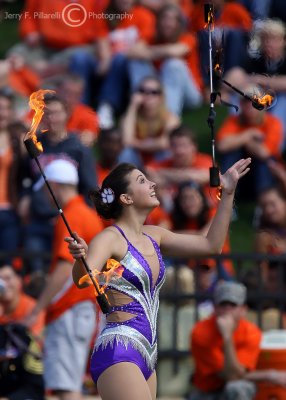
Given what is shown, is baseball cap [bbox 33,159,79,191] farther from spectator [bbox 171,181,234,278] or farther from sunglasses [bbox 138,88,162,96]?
sunglasses [bbox 138,88,162,96]

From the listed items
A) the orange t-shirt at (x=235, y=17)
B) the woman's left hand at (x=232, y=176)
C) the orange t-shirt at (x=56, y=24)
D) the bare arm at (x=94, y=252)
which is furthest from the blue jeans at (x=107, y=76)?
the bare arm at (x=94, y=252)

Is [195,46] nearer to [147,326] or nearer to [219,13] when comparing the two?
[219,13]

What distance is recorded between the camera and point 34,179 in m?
12.1

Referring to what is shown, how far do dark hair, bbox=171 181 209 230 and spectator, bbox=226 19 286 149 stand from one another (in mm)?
1064

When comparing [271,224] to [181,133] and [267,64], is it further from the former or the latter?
[267,64]

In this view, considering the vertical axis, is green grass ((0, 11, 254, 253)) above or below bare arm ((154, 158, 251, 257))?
below

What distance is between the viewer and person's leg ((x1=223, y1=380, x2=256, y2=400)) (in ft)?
32.7

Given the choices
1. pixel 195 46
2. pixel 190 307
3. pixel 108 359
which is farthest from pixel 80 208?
pixel 195 46

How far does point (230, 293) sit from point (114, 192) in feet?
9.21

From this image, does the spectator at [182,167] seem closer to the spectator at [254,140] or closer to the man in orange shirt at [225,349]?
the spectator at [254,140]

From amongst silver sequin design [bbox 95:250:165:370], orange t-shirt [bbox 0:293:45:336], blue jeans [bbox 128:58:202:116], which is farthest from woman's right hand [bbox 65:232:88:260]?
blue jeans [bbox 128:58:202:116]

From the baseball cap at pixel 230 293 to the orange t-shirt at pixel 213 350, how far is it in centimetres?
23

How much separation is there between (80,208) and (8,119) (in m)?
2.92

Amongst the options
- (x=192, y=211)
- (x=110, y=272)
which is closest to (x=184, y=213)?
(x=192, y=211)
